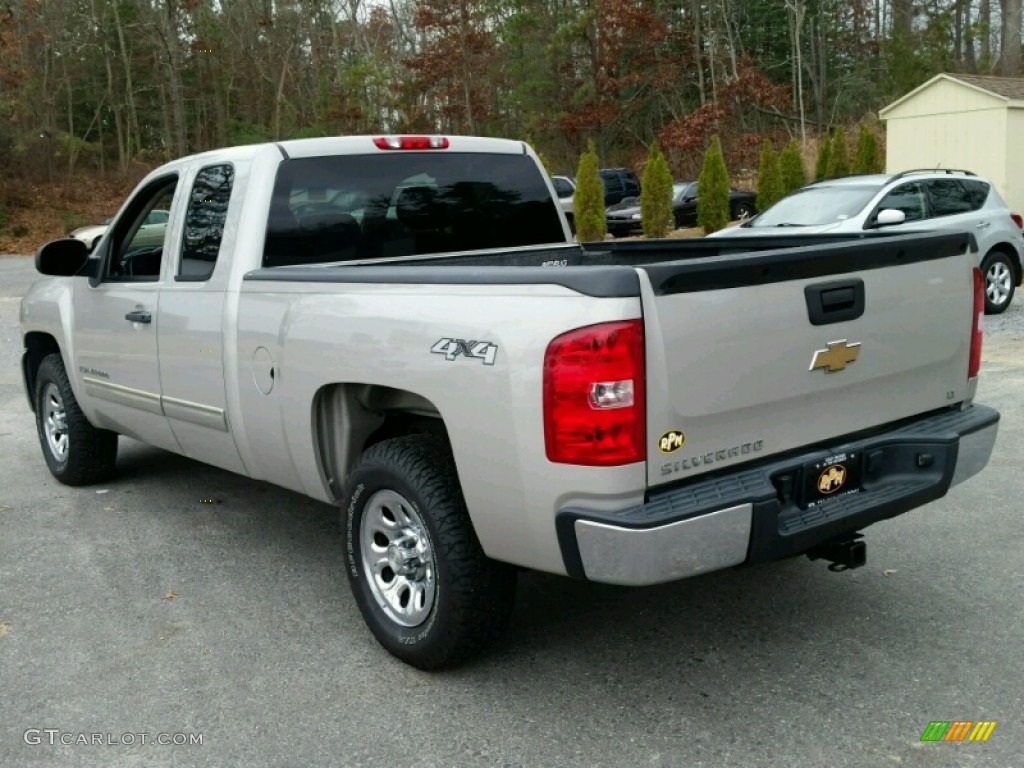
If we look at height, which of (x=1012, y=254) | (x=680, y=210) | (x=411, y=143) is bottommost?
(x=680, y=210)

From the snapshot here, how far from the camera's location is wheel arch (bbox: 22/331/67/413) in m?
6.90

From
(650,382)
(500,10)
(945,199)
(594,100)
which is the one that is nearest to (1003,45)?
(594,100)

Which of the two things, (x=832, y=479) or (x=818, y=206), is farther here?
(x=818, y=206)

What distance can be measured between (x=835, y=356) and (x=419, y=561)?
1.64 meters

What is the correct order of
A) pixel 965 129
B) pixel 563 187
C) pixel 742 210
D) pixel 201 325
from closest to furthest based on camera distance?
1. pixel 201 325
2. pixel 965 129
3. pixel 563 187
4. pixel 742 210

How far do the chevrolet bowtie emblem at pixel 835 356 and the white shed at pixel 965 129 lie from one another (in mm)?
18656

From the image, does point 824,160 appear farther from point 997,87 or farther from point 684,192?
point 997,87

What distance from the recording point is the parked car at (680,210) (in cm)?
2736

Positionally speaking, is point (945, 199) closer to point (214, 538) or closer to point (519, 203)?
point (519, 203)

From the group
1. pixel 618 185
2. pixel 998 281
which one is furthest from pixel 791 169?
pixel 998 281

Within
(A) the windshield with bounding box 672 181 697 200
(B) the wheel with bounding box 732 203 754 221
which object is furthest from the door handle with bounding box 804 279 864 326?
(B) the wheel with bounding box 732 203 754 221

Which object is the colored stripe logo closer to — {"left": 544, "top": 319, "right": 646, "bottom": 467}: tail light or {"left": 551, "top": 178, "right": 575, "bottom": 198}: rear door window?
{"left": 544, "top": 319, "right": 646, "bottom": 467}: tail light

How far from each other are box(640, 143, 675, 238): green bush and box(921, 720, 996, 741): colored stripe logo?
22.0m

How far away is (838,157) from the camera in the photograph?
84.3 ft
